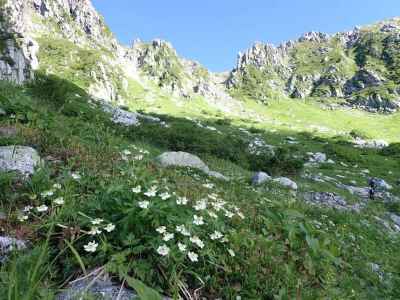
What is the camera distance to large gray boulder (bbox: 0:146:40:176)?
5753 mm

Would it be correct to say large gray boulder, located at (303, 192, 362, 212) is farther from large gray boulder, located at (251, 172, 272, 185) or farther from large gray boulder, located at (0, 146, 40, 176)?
large gray boulder, located at (0, 146, 40, 176)

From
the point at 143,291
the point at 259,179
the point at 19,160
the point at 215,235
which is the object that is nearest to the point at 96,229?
the point at 143,291

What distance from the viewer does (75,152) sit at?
293 inches

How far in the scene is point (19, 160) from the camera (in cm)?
614

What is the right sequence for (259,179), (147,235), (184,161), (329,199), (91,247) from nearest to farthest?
(91,247), (147,235), (184,161), (259,179), (329,199)

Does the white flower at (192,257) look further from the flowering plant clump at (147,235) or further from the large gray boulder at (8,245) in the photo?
the large gray boulder at (8,245)

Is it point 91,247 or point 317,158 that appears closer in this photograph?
point 91,247

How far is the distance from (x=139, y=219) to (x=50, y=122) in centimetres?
659

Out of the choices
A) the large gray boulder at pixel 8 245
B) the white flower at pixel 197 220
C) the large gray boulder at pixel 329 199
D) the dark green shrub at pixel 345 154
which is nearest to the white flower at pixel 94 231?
the large gray boulder at pixel 8 245

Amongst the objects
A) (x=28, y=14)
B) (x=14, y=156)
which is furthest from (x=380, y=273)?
(x=28, y=14)

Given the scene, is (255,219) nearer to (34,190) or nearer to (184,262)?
(184,262)

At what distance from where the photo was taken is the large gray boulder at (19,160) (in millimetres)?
5753

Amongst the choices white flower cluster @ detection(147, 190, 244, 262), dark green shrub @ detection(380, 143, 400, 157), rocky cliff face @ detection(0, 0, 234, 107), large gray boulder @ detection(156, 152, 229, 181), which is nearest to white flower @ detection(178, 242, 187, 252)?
white flower cluster @ detection(147, 190, 244, 262)

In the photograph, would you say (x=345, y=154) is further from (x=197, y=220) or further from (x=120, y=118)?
(x=197, y=220)
